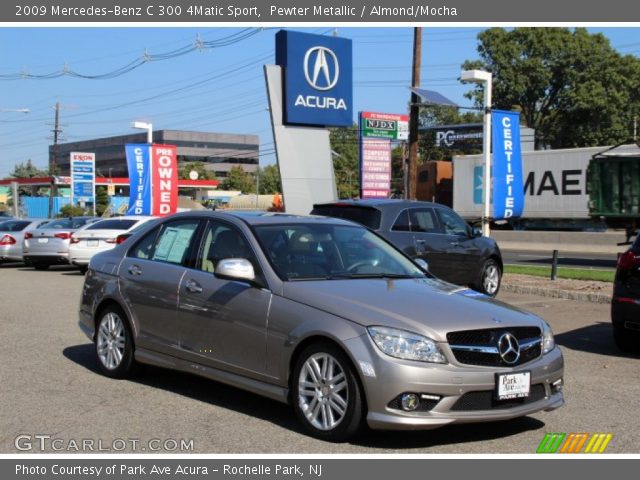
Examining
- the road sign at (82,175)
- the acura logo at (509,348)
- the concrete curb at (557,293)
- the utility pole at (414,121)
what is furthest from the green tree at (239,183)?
the acura logo at (509,348)

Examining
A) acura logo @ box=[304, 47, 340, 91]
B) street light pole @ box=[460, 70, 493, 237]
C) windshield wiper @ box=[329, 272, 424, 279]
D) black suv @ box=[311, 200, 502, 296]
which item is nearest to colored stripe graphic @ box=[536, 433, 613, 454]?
windshield wiper @ box=[329, 272, 424, 279]

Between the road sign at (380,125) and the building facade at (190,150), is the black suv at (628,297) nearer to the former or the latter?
the road sign at (380,125)

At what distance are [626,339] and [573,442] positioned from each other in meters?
4.03

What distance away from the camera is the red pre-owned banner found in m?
31.9

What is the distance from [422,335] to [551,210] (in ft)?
111

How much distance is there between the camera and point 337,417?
552 cm

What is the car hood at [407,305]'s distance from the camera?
214 inches

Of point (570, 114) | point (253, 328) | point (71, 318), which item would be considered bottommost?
point (71, 318)

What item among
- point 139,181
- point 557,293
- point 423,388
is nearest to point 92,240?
point 557,293

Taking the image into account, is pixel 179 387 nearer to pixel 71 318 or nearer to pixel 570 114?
pixel 71 318

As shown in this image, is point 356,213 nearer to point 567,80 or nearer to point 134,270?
point 134,270

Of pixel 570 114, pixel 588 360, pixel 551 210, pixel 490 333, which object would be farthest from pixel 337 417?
pixel 570 114

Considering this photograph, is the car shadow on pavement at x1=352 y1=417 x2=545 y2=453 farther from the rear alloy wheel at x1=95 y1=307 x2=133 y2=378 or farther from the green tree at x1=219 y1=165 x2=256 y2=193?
the green tree at x1=219 y1=165 x2=256 y2=193

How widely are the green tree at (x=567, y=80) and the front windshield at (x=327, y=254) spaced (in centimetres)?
6029
